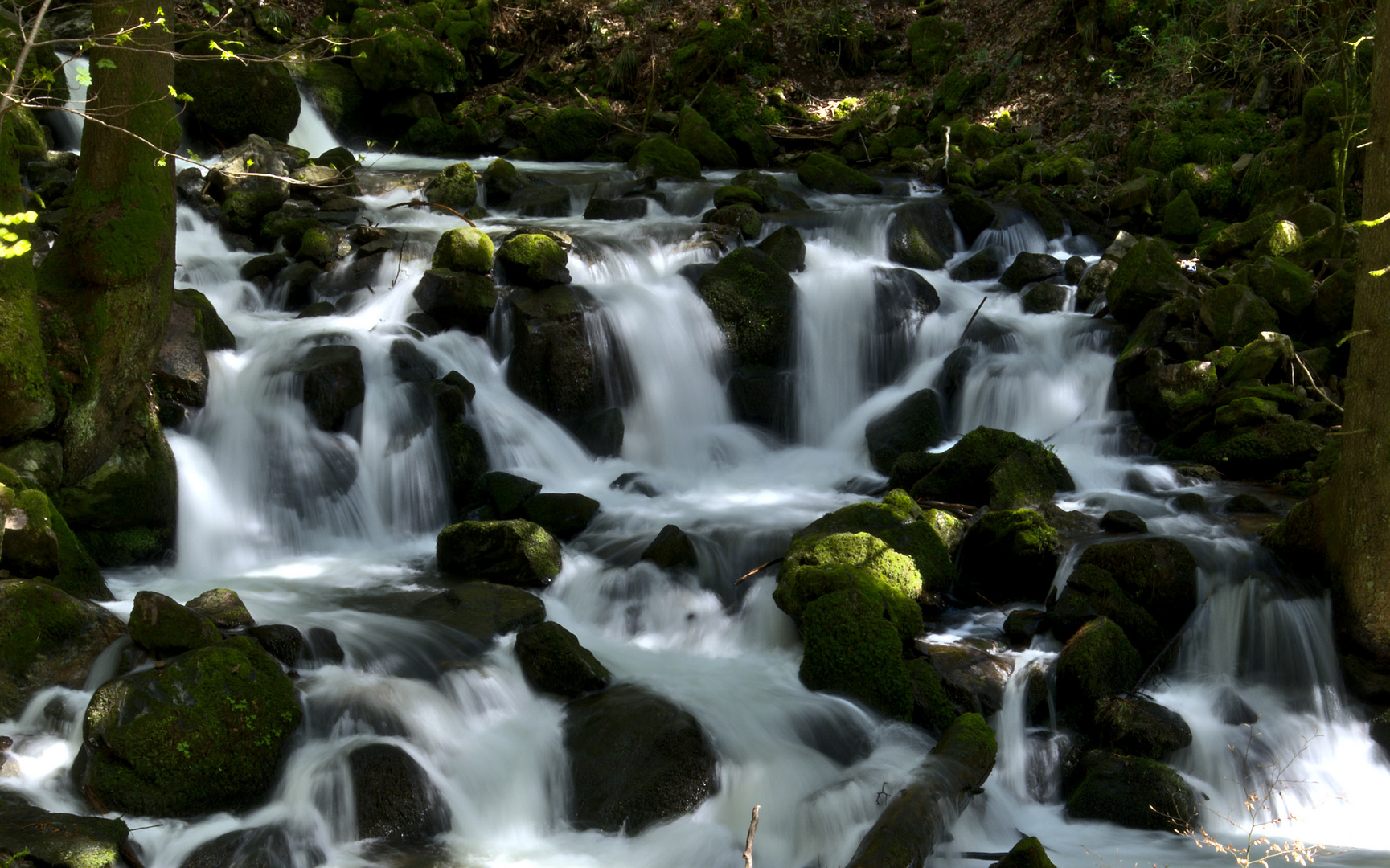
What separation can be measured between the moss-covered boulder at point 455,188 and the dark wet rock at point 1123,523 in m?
9.13

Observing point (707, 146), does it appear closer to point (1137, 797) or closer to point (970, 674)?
point (970, 674)

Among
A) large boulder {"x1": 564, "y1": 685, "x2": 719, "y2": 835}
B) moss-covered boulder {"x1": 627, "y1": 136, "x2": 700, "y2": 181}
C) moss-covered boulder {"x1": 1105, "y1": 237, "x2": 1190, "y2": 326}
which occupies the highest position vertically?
moss-covered boulder {"x1": 627, "y1": 136, "x2": 700, "y2": 181}

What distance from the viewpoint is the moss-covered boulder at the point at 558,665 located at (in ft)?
19.9

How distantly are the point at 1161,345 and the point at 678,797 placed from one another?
7.55 m

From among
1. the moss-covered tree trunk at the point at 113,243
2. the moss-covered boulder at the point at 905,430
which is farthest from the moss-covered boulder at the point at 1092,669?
the moss-covered tree trunk at the point at 113,243

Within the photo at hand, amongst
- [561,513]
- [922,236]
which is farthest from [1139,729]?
[922,236]

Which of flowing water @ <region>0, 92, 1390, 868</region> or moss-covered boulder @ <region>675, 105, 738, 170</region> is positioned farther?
moss-covered boulder @ <region>675, 105, 738, 170</region>

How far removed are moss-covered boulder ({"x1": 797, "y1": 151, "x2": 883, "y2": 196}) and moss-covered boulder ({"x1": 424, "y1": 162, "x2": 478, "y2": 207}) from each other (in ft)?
16.7

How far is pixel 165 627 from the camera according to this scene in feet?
17.0

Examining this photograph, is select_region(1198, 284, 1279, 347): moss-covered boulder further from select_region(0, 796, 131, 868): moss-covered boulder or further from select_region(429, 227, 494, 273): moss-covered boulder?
select_region(0, 796, 131, 868): moss-covered boulder

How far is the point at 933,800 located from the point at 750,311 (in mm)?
7410

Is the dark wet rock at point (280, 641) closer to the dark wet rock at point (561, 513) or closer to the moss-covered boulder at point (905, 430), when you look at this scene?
the dark wet rock at point (561, 513)

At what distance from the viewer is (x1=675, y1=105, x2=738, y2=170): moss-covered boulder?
1702 cm

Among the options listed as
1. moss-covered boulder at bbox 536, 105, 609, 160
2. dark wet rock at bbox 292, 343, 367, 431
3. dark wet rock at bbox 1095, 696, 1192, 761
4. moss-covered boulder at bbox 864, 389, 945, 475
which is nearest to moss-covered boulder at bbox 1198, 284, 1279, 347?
moss-covered boulder at bbox 864, 389, 945, 475
